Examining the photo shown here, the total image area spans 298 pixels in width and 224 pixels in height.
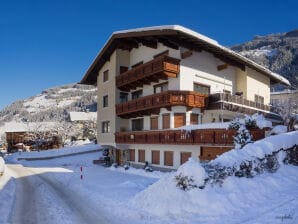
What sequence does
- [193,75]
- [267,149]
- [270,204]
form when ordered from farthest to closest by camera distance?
[193,75] → [267,149] → [270,204]

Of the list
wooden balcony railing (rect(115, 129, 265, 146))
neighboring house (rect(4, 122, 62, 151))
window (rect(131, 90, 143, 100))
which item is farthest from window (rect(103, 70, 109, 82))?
neighboring house (rect(4, 122, 62, 151))

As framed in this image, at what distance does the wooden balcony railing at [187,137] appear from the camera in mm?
19266

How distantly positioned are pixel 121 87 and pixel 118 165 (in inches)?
349

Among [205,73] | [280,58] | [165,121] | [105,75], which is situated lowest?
Answer: [165,121]

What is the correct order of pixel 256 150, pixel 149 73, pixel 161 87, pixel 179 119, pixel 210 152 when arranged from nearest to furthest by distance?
pixel 256 150
pixel 210 152
pixel 179 119
pixel 149 73
pixel 161 87

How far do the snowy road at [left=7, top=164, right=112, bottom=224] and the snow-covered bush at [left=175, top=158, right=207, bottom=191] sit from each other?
350 cm

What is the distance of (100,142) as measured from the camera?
37.7 m

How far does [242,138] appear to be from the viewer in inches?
706

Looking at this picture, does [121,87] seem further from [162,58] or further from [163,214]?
[163,214]

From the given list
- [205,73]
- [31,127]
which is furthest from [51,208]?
[31,127]

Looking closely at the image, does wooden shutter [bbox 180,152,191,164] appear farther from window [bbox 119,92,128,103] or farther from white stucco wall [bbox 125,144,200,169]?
window [bbox 119,92,128,103]

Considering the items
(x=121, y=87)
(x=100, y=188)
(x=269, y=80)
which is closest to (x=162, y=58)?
(x=121, y=87)

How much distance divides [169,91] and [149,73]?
10.8ft

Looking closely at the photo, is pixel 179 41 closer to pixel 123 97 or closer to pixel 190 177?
pixel 123 97
